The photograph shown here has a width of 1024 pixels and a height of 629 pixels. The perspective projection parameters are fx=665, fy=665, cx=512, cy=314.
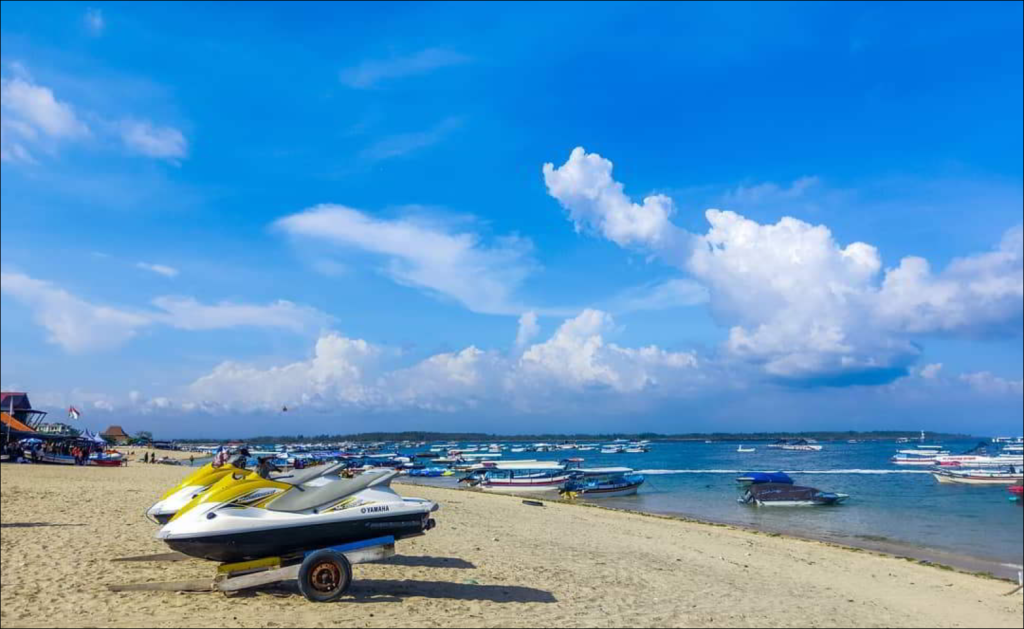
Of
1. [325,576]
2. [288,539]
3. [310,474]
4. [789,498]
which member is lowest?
[789,498]

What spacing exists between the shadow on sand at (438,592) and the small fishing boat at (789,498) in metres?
36.9

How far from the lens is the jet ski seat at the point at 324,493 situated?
912cm

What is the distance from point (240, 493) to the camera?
9094 mm

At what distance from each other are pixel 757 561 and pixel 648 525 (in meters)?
9.06

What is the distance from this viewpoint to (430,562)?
1234 centimetres

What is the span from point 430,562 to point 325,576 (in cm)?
383

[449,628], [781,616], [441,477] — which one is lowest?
[441,477]

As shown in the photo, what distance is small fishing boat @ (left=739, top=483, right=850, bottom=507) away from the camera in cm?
4284

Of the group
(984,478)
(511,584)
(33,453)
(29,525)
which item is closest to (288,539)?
(511,584)

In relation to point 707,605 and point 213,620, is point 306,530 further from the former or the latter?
point 707,605

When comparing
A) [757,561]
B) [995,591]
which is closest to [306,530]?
[757,561]

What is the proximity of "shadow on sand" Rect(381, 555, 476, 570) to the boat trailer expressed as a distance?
2821 mm

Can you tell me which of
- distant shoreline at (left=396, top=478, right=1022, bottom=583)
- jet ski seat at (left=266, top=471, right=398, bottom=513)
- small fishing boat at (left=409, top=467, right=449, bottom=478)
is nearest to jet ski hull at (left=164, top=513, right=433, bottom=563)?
jet ski seat at (left=266, top=471, right=398, bottom=513)

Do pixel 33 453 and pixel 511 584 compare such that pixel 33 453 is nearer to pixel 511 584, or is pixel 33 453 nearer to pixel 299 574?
pixel 511 584
